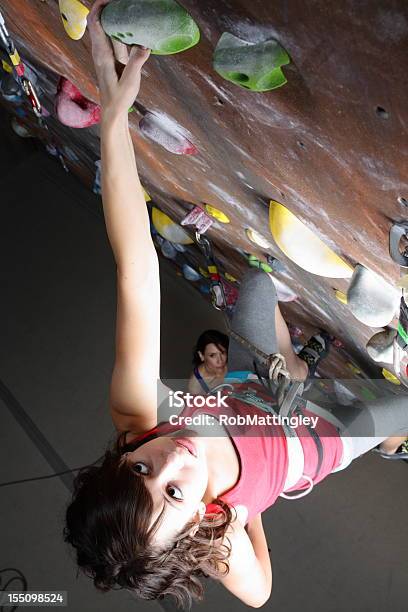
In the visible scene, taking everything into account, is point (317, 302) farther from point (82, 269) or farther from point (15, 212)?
point (15, 212)

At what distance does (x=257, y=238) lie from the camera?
52.0 inches

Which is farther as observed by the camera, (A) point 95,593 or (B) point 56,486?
(B) point 56,486

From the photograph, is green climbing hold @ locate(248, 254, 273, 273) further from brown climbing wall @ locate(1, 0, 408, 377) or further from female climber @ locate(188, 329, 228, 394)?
female climber @ locate(188, 329, 228, 394)

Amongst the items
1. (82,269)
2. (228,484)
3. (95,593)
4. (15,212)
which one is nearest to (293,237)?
(228,484)

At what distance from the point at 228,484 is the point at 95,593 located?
5.57ft

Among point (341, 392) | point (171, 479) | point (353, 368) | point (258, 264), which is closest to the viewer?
point (171, 479)

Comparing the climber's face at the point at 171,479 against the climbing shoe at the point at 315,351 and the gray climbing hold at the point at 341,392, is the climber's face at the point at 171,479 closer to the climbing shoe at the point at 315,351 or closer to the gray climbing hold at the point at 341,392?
the climbing shoe at the point at 315,351

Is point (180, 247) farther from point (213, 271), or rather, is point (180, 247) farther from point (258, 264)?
point (258, 264)

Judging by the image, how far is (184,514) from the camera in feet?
2.99

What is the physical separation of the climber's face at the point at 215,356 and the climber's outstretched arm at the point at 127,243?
4.21 feet

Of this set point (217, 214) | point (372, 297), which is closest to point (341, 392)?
point (217, 214)

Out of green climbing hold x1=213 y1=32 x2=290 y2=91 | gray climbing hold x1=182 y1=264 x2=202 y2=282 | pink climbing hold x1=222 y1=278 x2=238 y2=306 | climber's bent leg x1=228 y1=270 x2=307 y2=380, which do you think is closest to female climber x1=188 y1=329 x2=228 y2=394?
pink climbing hold x1=222 y1=278 x2=238 y2=306

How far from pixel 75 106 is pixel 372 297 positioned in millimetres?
910

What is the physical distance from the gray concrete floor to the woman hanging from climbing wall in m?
1.27
